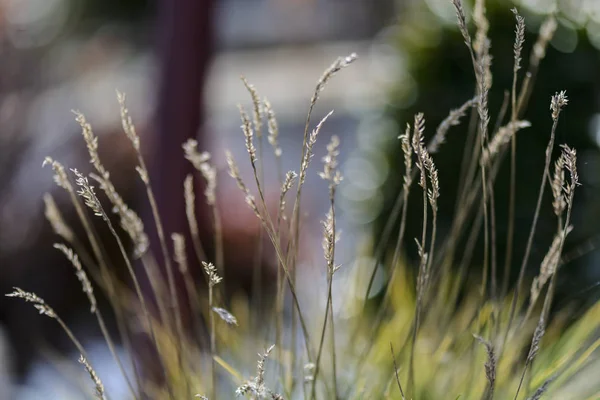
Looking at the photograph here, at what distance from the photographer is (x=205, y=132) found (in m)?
3.94

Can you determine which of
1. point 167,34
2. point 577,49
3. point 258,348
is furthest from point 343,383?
point 167,34

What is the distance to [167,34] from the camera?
3.85 m

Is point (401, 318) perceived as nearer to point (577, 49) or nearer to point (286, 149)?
point (577, 49)

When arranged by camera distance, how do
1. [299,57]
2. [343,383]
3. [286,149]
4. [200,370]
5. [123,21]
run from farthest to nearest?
[299,57] → [123,21] → [286,149] → [200,370] → [343,383]

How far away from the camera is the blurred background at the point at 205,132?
3.11m

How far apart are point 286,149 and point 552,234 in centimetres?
583

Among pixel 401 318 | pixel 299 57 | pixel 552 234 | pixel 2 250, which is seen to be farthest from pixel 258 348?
pixel 299 57

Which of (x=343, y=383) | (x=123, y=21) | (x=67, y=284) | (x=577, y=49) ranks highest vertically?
(x=123, y=21)

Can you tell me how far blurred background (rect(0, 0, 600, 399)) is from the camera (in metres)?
3.11

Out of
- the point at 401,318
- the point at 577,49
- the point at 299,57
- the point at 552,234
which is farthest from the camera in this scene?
Result: the point at 299,57

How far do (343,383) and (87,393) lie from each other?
0.78 meters

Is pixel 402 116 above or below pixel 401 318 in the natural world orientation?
above

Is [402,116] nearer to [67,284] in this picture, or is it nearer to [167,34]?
[167,34]

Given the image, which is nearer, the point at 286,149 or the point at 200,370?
the point at 200,370
